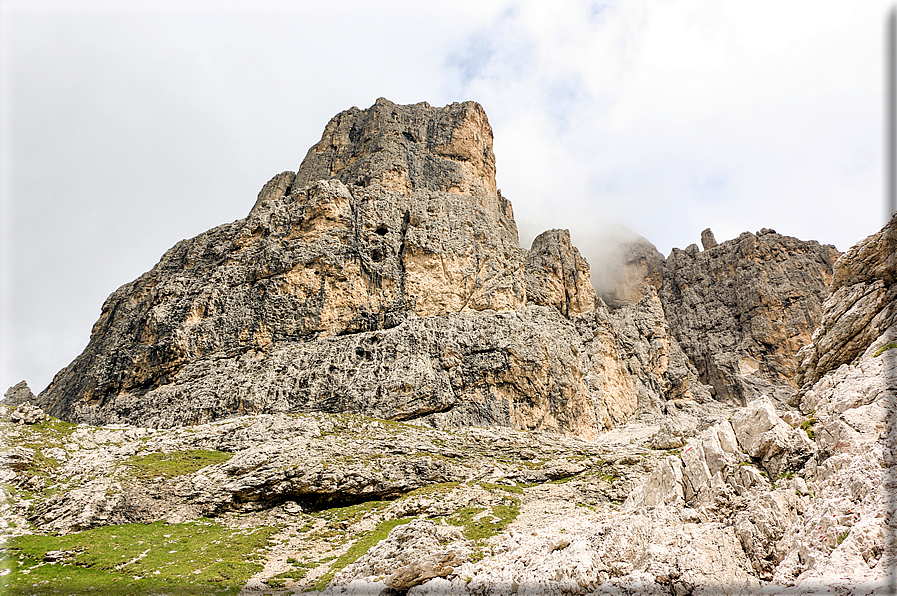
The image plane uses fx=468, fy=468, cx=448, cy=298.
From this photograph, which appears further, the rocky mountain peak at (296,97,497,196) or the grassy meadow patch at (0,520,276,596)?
the rocky mountain peak at (296,97,497,196)

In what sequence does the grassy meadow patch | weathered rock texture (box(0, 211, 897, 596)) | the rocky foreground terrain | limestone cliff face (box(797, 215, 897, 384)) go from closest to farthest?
weathered rock texture (box(0, 211, 897, 596)), the rocky foreground terrain, limestone cliff face (box(797, 215, 897, 384)), the grassy meadow patch

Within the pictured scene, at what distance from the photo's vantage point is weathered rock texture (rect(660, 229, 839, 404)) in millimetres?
100938

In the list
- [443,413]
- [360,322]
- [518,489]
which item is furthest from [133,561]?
[360,322]

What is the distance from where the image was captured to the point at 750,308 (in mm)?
109750

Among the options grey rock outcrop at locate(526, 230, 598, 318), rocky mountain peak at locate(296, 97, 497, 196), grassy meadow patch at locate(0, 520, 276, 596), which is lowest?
grassy meadow patch at locate(0, 520, 276, 596)

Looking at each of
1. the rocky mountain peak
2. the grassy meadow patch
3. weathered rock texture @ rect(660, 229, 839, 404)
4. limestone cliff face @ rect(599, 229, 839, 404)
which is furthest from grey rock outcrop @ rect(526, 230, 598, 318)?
the grassy meadow patch

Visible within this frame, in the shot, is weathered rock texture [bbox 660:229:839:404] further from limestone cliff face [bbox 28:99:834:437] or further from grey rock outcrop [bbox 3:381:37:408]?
grey rock outcrop [bbox 3:381:37:408]

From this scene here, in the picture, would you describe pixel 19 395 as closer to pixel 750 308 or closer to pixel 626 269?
pixel 626 269

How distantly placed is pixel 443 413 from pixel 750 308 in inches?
3375

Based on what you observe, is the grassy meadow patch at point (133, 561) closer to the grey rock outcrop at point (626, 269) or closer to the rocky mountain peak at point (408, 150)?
the rocky mountain peak at point (408, 150)

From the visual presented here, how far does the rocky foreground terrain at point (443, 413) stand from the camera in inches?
Answer: 697

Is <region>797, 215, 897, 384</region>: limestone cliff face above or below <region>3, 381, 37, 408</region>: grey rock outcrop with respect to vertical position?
below

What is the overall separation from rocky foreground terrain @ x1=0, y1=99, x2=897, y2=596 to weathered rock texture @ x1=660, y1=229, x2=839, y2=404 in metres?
0.57

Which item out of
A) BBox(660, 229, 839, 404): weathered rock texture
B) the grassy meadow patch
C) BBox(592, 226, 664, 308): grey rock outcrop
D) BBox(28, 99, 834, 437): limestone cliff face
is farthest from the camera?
BBox(592, 226, 664, 308): grey rock outcrop
